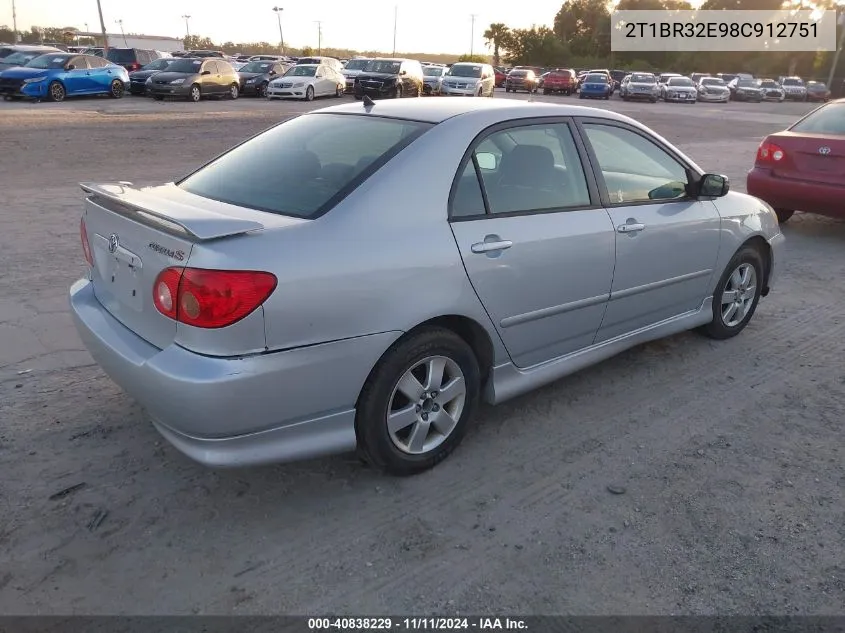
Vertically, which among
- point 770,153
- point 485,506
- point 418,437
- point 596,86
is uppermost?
point 770,153

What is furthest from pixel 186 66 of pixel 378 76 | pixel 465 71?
pixel 465 71

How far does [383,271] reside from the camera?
2838 millimetres

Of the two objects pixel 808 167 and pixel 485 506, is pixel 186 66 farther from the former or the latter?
pixel 485 506

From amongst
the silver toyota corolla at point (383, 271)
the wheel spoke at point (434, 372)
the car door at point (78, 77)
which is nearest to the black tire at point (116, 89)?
the car door at point (78, 77)

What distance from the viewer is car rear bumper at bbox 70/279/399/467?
2580 mm

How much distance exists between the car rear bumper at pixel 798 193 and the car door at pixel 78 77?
21357mm

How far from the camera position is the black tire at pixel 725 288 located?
188 inches

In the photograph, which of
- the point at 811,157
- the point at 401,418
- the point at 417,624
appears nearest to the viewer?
the point at 417,624

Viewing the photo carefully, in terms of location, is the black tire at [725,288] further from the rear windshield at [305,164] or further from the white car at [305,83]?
the white car at [305,83]

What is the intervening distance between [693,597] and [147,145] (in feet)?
42.6

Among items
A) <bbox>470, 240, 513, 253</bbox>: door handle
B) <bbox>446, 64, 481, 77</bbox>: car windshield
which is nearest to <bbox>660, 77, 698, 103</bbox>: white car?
<bbox>446, 64, 481, 77</bbox>: car windshield

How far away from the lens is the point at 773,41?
66625 mm

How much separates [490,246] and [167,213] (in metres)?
1.37

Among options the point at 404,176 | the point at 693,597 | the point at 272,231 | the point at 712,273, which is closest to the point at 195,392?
the point at 272,231
